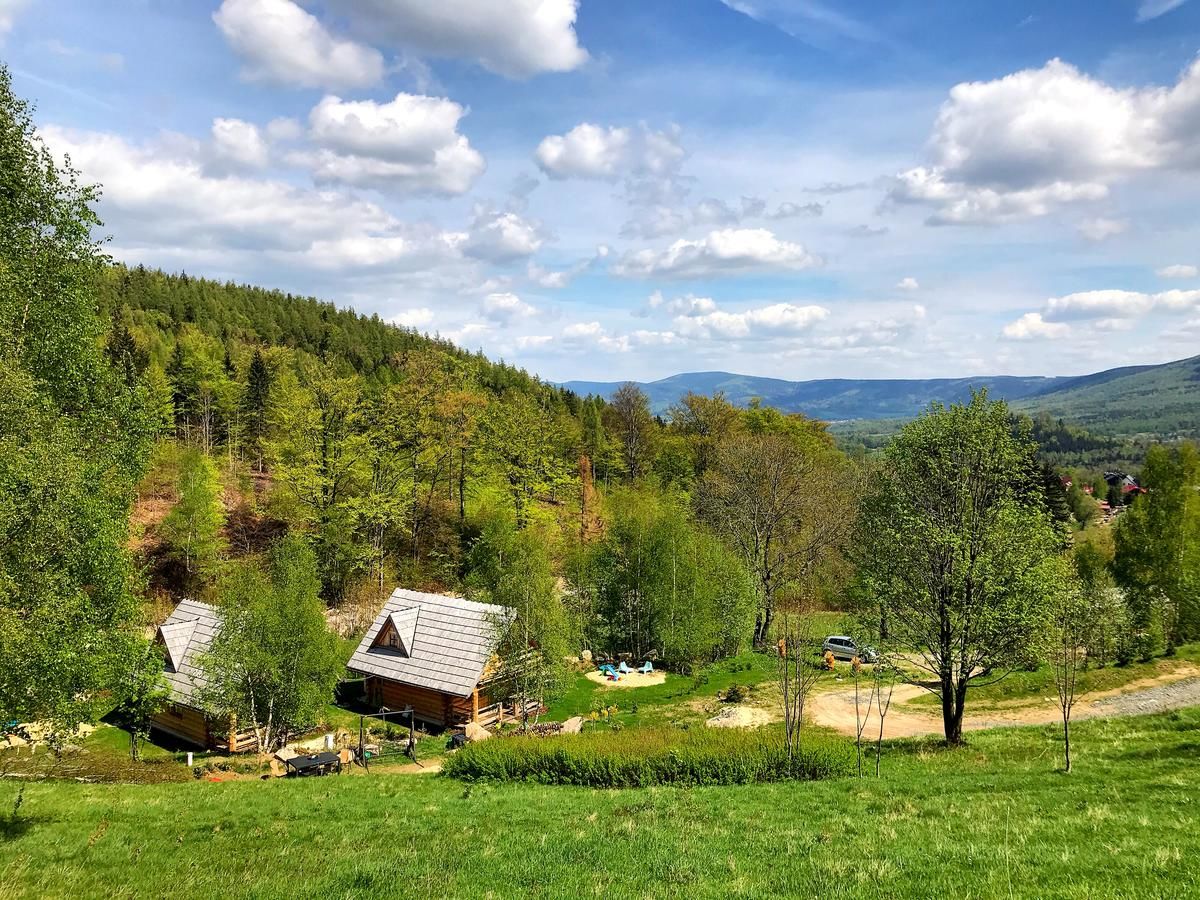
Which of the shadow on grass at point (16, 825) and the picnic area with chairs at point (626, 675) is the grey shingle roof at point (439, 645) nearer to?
the picnic area with chairs at point (626, 675)

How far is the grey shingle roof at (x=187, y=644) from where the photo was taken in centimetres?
3030

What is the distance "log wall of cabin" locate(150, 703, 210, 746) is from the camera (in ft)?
98.8

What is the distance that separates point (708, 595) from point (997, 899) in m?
33.2

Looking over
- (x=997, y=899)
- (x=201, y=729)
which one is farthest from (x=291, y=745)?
(x=997, y=899)

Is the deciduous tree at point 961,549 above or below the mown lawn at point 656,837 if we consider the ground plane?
above

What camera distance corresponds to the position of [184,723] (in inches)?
1221

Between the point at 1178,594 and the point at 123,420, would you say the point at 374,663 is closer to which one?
the point at 123,420

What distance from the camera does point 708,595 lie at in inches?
1626

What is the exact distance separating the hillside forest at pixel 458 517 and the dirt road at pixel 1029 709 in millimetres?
3336

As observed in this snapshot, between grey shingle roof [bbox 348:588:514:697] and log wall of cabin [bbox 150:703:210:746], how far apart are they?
7.08 metres

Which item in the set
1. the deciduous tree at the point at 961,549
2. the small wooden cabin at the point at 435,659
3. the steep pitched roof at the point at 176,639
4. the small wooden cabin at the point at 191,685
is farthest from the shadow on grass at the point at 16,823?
the deciduous tree at the point at 961,549

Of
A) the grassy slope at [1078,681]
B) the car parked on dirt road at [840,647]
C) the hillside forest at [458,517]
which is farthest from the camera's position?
the car parked on dirt road at [840,647]

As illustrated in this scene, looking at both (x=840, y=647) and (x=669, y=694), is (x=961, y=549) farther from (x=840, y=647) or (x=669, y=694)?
(x=840, y=647)

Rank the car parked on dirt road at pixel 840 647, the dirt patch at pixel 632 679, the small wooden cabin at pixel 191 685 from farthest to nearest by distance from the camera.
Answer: the car parked on dirt road at pixel 840 647, the dirt patch at pixel 632 679, the small wooden cabin at pixel 191 685
